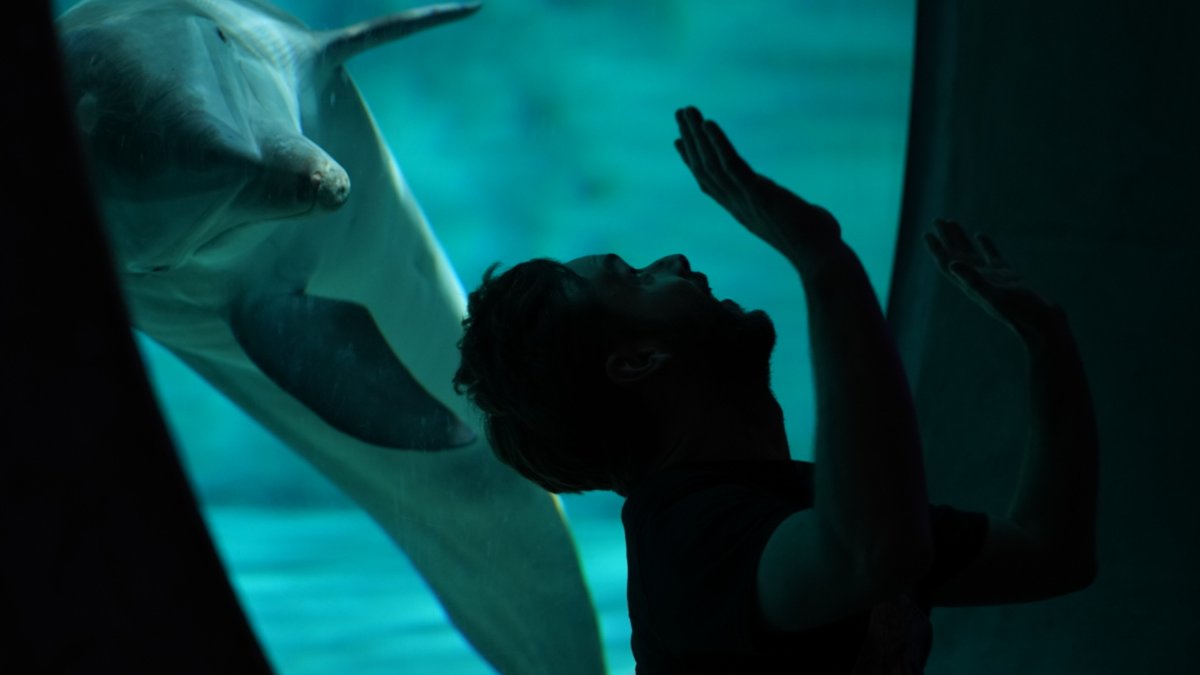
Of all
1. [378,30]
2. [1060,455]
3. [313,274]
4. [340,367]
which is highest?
[378,30]

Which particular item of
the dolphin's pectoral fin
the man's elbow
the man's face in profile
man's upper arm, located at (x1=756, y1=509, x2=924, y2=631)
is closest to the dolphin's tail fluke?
the dolphin's pectoral fin

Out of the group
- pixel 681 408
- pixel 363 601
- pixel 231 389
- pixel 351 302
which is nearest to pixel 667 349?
pixel 681 408

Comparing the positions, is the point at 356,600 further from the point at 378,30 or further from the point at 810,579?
the point at 810,579

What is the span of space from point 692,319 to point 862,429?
389mm

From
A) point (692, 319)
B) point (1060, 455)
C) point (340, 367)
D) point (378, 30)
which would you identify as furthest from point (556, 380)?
point (378, 30)

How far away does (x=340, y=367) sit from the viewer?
2.70 meters

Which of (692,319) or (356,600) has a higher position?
(692,319)

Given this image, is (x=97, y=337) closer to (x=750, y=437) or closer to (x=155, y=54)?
(x=750, y=437)

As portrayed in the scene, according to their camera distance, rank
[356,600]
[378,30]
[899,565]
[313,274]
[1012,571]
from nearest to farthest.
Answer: [899,565]
[1012,571]
[378,30]
[313,274]
[356,600]

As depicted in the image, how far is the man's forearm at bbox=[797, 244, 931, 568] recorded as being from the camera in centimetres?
85

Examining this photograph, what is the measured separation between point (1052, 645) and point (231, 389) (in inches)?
109

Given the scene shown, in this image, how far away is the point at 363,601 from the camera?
404 cm

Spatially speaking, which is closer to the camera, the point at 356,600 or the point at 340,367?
the point at 340,367

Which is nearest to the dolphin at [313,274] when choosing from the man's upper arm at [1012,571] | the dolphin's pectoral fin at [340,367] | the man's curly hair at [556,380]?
the dolphin's pectoral fin at [340,367]
